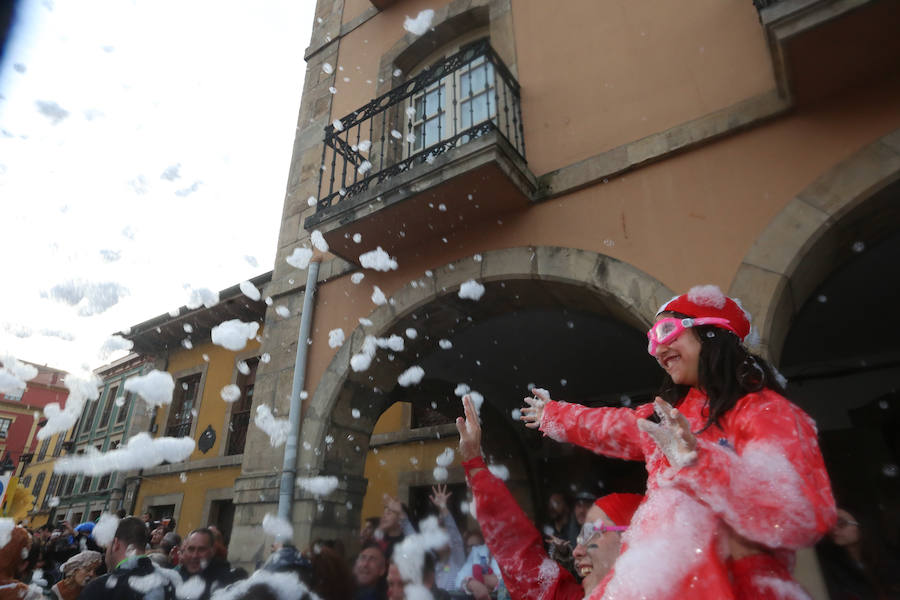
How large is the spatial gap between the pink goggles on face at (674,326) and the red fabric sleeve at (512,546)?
2.72ft

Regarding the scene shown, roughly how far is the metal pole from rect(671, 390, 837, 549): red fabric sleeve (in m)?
4.24

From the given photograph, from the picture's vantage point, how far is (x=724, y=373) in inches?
58.9

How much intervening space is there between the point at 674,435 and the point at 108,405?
58.0ft

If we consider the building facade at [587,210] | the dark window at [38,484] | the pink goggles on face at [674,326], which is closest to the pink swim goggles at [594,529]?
the pink goggles on face at [674,326]

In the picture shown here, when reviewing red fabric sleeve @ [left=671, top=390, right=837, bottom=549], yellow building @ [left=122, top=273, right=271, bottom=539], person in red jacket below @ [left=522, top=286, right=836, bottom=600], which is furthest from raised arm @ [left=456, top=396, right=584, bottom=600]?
yellow building @ [left=122, top=273, right=271, bottom=539]

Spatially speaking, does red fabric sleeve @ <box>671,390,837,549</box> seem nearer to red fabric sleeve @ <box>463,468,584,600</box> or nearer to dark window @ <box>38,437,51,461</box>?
red fabric sleeve @ <box>463,468,584,600</box>

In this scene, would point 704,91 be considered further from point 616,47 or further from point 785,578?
point 785,578

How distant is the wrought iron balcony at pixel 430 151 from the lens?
4191mm

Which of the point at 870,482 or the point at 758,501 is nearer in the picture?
the point at 758,501

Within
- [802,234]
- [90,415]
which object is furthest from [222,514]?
[802,234]

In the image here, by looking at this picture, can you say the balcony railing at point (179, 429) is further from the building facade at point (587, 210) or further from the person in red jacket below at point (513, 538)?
the person in red jacket below at point (513, 538)

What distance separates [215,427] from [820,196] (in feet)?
34.9

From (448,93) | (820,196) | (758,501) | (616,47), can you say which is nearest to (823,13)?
(820,196)

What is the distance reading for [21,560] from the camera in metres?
3.49
